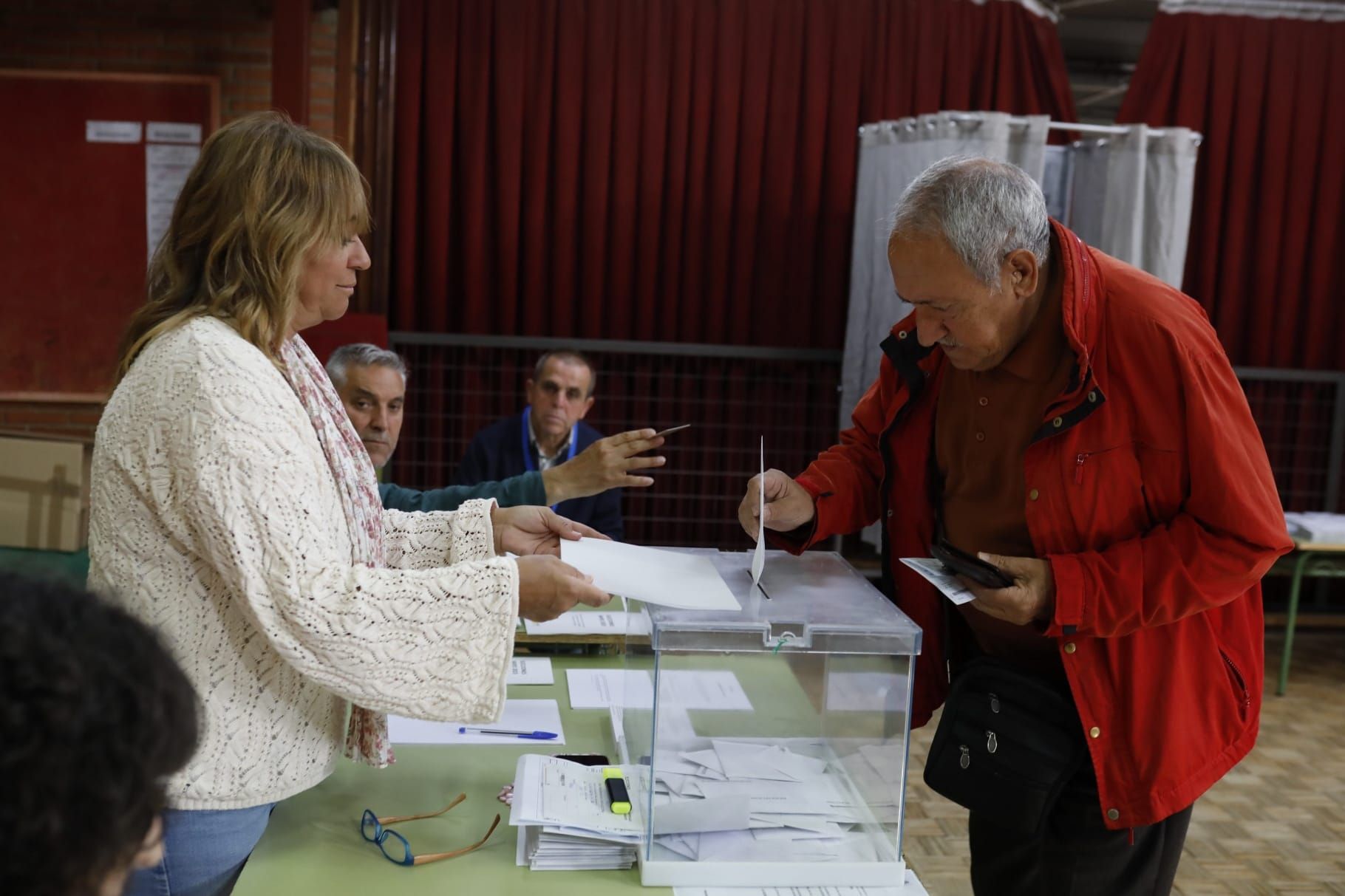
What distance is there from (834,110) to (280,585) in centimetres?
415

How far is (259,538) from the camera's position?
3.82 ft

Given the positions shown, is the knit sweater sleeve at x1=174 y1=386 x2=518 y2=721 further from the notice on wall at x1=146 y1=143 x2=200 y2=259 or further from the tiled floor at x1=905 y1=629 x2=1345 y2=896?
the notice on wall at x1=146 y1=143 x2=200 y2=259

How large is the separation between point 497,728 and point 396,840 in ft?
1.29

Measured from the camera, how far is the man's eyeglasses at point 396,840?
1.44 metres

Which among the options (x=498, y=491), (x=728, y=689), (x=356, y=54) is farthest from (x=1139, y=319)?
(x=356, y=54)

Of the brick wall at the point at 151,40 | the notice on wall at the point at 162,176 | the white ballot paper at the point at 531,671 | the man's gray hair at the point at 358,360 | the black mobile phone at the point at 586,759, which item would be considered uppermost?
the brick wall at the point at 151,40

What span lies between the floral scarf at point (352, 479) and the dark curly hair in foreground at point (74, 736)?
0.70 meters

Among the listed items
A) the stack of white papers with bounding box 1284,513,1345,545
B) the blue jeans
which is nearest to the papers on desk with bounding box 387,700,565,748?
the blue jeans

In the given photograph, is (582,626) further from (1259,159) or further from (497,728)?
(1259,159)

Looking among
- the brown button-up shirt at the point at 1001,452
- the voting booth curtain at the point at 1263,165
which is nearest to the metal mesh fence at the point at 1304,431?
the voting booth curtain at the point at 1263,165

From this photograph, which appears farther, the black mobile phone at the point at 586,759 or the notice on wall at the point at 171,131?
the notice on wall at the point at 171,131

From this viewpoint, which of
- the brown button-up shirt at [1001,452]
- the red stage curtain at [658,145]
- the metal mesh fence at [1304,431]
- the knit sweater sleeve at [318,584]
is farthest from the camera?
the metal mesh fence at [1304,431]

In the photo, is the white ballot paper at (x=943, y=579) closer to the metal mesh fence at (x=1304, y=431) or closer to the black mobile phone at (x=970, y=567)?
the black mobile phone at (x=970, y=567)

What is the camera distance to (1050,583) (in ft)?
4.93
